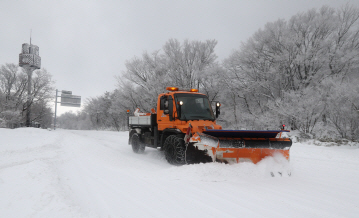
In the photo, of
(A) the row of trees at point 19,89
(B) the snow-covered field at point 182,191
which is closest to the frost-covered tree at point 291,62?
(B) the snow-covered field at point 182,191

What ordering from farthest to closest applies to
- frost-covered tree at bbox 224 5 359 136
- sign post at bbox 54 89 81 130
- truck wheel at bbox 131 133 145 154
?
sign post at bbox 54 89 81 130
frost-covered tree at bbox 224 5 359 136
truck wheel at bbox 131 133 145 154

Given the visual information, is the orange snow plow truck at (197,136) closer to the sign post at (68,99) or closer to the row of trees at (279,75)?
the row of trees at (279,75)

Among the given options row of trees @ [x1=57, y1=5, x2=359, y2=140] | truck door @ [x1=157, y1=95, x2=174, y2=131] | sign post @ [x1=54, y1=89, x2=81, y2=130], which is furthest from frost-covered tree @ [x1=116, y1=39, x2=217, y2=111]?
truck door @ [x1=157, y1=95, x2=174, y2=131]

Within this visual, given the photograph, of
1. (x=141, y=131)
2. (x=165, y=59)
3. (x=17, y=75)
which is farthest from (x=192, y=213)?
(x=17, y=75)

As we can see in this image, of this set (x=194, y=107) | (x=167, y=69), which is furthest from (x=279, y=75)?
(x=194, y=107)

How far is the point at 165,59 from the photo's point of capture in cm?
2764

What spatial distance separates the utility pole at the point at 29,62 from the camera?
34.4 meters

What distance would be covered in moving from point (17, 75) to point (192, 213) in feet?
144

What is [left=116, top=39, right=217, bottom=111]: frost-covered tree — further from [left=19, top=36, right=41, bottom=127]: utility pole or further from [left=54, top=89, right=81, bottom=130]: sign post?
[left=19, top=36, right=41, bottom=127]: utility pole

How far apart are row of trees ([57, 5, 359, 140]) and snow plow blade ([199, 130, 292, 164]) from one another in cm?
844

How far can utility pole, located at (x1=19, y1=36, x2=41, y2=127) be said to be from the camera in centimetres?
3441

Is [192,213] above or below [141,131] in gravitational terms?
below

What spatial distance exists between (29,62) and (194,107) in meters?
40.2

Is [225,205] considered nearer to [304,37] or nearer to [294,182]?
[294,182]
